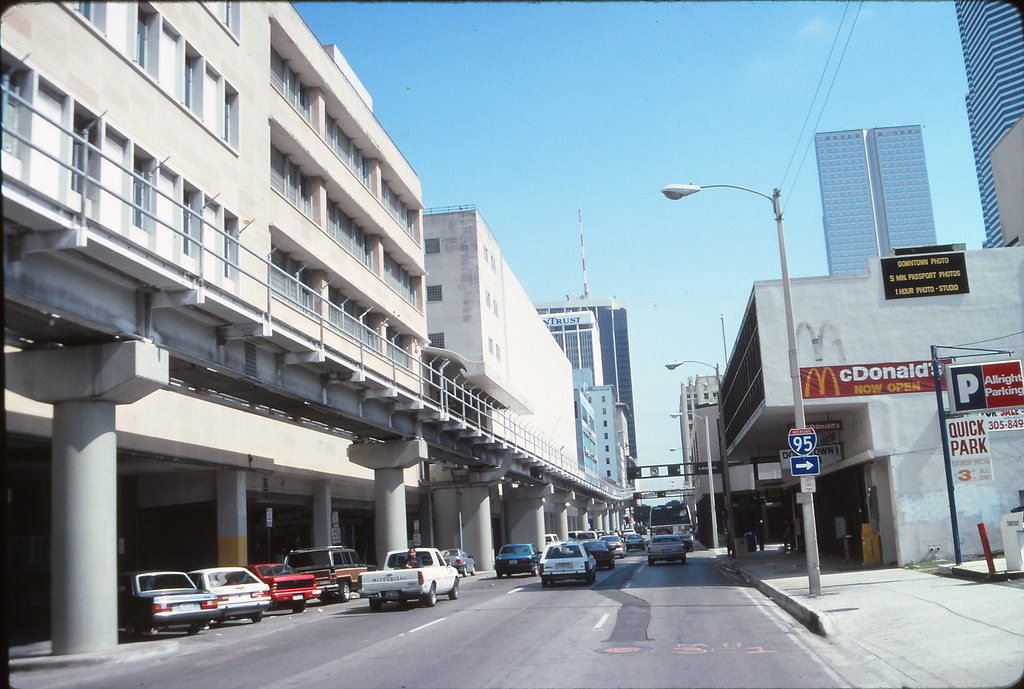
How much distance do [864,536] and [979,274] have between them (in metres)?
9.68

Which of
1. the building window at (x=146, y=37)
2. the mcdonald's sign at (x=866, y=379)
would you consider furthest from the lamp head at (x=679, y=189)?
the building window at (x=146, y=37)

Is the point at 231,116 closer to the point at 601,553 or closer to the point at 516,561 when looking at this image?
the point at 516,561

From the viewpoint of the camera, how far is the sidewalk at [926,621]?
36.4 feet

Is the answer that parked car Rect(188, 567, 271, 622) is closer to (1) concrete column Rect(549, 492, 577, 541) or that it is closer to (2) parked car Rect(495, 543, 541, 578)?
(2) parked car Rect(495, 543, 541, 578)

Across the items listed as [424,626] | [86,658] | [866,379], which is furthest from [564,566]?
[86,658]

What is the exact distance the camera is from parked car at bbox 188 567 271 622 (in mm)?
23375

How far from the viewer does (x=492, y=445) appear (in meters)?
48.9

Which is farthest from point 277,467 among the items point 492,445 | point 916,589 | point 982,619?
point 982,619

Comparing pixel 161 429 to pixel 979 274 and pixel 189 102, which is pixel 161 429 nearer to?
pixel 189 102

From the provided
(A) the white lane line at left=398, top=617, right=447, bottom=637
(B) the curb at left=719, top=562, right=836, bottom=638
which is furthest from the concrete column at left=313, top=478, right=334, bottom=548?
(A) the white lane line at left=398, top=617, right=447, bottom=637

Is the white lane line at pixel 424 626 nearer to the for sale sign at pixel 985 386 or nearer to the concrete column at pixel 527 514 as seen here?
the for sale sign at pixel 985 386

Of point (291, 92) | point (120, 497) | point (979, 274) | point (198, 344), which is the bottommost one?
point (120, 497)

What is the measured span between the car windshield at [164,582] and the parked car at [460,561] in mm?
19180

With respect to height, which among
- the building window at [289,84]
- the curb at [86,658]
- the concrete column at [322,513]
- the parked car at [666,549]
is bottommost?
the parked car at [666,549]
